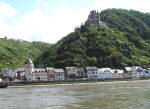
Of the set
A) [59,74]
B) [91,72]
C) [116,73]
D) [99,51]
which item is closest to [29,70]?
[59,74]

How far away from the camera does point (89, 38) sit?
155 metres

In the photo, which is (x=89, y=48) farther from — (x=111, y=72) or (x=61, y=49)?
(x=111, y=72)

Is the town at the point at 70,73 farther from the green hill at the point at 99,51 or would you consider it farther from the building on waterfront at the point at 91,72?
the green hill at the point at 99,51

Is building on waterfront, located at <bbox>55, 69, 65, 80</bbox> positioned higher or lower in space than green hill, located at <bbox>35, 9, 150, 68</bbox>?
lower

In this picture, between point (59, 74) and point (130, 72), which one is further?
point (130, 72)

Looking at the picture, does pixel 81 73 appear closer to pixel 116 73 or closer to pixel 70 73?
pixel 70 73

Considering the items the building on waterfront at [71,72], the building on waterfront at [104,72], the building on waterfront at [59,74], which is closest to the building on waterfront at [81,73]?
the building on waterfront at [71,72]

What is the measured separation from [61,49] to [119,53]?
3401 cm

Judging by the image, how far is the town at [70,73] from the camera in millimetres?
118562

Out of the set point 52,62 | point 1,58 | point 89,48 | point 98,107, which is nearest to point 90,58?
point 89,48

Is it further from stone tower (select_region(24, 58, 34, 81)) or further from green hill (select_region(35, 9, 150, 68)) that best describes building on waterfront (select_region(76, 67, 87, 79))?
stone tower (select_region(24, 58, 34, 81))

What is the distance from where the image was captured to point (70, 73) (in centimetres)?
12319

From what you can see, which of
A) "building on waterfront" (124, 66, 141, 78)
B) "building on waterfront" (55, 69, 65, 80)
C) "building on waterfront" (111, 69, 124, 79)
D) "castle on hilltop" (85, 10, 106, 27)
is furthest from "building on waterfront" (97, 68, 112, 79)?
"castle on hilltop" (85, 10, 106, 27)

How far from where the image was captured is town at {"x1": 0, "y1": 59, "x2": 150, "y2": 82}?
4668 inches
